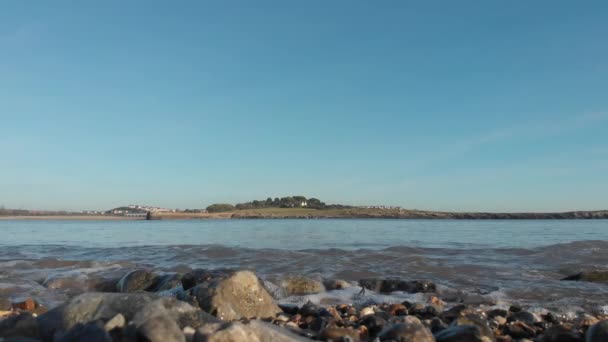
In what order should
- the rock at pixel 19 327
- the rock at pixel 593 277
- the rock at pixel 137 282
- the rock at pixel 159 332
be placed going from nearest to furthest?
the rock at pixel 159 332
the rock at pixel 19 327
the rock at pixel 137 282
the rock at pixel 593 277

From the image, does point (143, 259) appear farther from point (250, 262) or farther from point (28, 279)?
point (28, 279)

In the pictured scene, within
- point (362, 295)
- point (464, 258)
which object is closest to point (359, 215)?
point (464, 258)

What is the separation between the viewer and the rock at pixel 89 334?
12.8 feet

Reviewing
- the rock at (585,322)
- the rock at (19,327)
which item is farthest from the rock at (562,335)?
the rock at (19,327)

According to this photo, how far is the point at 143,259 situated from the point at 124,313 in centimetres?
1198

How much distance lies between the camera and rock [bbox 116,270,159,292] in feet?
31.0

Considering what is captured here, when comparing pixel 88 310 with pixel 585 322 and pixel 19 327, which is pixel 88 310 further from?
pixel 585 322

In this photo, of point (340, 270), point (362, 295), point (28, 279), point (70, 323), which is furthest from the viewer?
point (340, 270)

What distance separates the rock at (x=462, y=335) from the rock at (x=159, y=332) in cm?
267

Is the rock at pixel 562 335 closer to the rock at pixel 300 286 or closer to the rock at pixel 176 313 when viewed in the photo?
the rock at pixel 176 313

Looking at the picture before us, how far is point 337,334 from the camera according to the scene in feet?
16.5

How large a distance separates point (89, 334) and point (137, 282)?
19.1 ft

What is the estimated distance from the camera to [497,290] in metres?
9.52

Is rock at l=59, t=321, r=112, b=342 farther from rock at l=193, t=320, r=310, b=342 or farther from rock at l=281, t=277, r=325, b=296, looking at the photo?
rock at l=281, t=277, r=325, b=296
